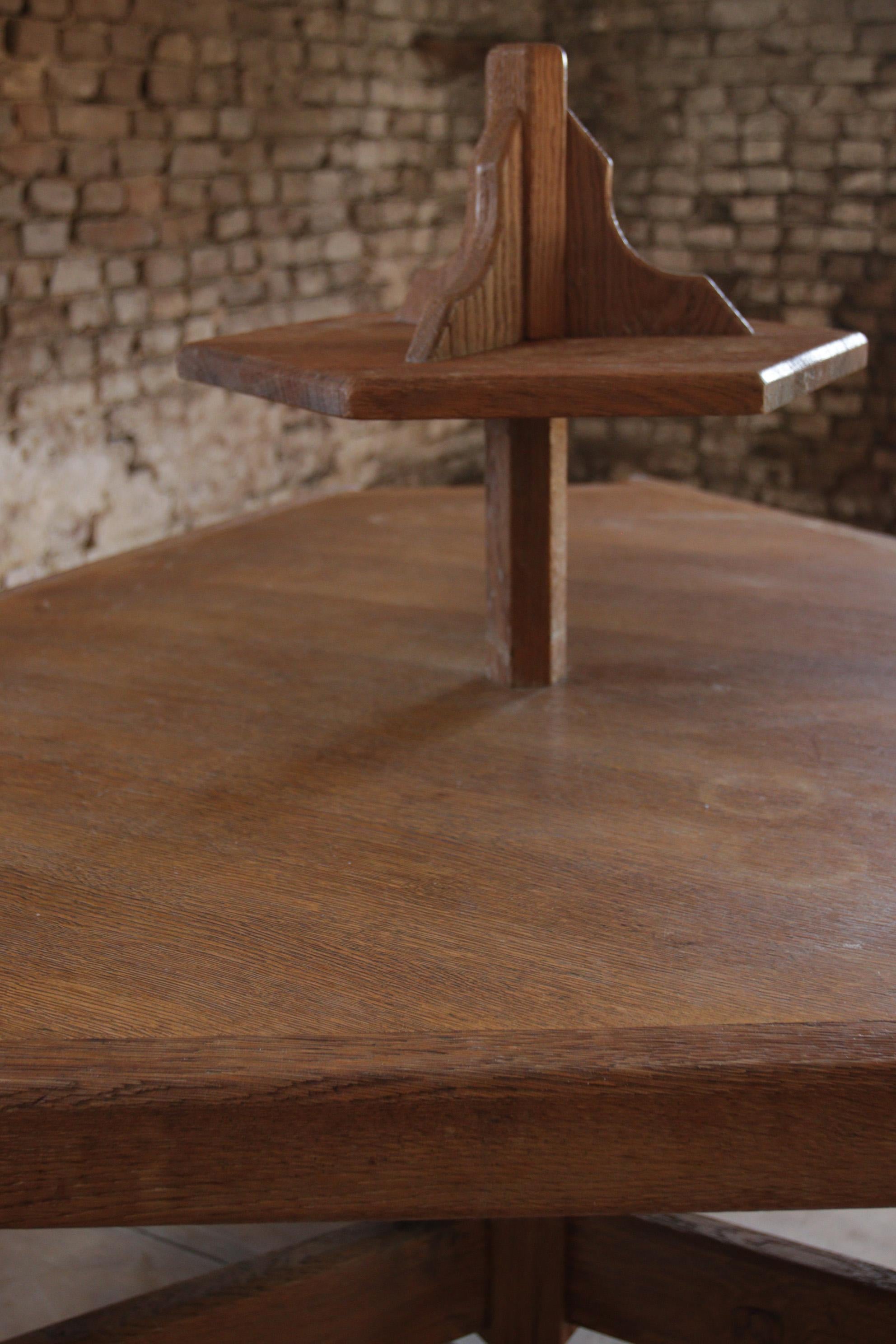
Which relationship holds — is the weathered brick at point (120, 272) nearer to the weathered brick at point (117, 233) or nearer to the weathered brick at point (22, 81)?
the weathered brick at point (117, 233)

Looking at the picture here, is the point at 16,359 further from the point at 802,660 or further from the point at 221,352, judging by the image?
the point at 802,660

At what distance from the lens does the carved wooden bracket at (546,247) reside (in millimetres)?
1382

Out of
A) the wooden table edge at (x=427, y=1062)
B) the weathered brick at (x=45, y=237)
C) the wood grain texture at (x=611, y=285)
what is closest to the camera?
the wooden table edge at (x=427, y=1062)

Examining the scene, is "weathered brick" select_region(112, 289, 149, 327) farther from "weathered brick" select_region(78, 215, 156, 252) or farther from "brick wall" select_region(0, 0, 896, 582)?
"weathered brick" select_region(78, 215, 156, 252)

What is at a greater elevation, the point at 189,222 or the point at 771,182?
the point at 771,182

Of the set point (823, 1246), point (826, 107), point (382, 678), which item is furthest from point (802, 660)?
point (826, 107)

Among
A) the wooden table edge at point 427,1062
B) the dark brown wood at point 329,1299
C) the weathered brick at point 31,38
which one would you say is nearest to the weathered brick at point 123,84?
the weathered brick at point 31,38

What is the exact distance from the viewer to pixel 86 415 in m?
4.52

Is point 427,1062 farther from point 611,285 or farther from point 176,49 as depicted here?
point 176,49

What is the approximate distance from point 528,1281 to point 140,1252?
2.44ft

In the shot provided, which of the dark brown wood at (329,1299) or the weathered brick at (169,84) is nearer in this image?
the dark brown wood at (329,1299)

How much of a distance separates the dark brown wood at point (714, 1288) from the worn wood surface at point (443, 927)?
0.64m

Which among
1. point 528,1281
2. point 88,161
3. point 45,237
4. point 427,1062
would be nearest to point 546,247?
point 427,1062

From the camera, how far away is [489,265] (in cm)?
137
